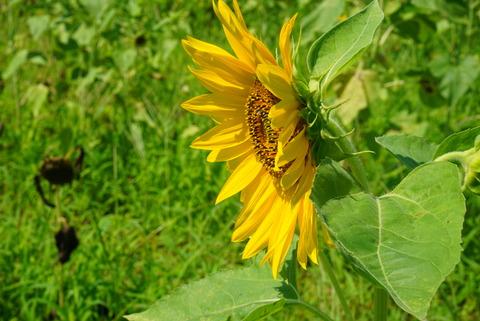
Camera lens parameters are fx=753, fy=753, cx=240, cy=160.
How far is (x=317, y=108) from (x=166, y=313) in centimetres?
38

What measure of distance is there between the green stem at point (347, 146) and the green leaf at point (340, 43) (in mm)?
47

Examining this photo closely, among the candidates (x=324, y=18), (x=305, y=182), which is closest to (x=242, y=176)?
(x=305, y=182)

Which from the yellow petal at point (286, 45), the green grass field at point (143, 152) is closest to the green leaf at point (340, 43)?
the yellow petal at point (286, 45)

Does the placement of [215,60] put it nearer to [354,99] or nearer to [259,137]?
[259,137]

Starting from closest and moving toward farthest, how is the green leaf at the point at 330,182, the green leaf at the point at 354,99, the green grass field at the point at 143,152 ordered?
the green leaf at the point at 330,182
the green grass field at the point at 143,152
the green leaf at the point at 354,99

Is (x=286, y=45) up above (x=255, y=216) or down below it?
above

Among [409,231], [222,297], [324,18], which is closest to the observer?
[409,231]

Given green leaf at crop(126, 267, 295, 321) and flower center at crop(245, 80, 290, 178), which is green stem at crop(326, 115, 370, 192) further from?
green leaf at crop(126, 267, 295, 321)

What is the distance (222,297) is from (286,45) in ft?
1.28

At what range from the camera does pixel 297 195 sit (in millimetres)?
905

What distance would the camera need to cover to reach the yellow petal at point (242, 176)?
100 cm

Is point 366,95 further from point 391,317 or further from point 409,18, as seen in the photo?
point 391,317

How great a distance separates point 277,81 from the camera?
0.82m

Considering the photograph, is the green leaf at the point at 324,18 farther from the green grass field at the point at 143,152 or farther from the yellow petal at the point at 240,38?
the yellow petal at the point at 240,38
